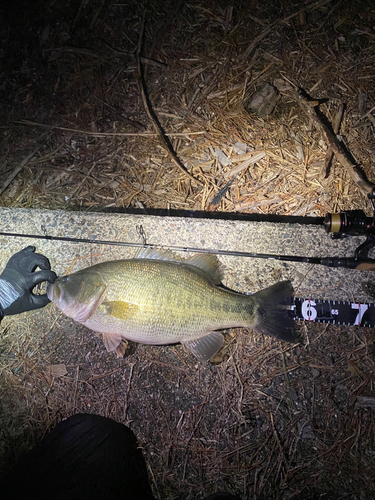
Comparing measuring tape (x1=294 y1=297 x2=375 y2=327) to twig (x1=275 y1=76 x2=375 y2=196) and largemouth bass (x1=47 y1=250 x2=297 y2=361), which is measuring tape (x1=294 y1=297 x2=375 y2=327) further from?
twig (x1=275 y1=76 x2=375 y2=196)

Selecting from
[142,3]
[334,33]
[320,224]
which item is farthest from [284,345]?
[142,3]

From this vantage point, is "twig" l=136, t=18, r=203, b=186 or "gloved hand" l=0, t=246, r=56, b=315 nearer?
"gloved hand" l=0, t=246, r=56, b=315

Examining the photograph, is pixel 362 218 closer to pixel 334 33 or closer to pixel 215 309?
pixel 215 309

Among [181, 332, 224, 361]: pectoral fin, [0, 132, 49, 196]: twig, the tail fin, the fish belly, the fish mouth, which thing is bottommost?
[181, 332, 224, 361]: pectoral fin

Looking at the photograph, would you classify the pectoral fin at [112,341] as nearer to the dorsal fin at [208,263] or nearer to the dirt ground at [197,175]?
the dirt ground at [197,175]

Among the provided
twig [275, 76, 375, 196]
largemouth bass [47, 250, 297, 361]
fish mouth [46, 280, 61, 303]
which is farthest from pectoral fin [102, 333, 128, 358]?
twig [275, 76, 375, 196]

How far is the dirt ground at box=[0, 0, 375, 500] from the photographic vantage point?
8.22ft

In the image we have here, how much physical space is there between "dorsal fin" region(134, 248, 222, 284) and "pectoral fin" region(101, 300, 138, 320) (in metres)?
0.41

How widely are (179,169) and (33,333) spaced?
2.11m

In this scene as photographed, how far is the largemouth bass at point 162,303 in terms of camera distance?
2.29 m

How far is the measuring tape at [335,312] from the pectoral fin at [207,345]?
2.23ft

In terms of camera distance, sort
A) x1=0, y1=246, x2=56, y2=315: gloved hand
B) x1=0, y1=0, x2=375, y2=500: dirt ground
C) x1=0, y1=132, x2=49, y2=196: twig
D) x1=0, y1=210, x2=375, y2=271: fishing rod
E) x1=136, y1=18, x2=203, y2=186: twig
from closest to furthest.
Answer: x1=0, y1=210, x2=375, y2=271: fishing rod
x1=0, y1=0, x2=375, y2=500: dirt ground
x1=0, y1=246, x2=56, y2=315: gloved hand
x1=136, y1=18, x2=203, y2=186: twig
x1=0, y1=132, x2=49, y2=196: twig

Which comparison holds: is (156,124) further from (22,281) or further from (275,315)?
(275,315)

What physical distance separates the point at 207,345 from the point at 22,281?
170 cm
